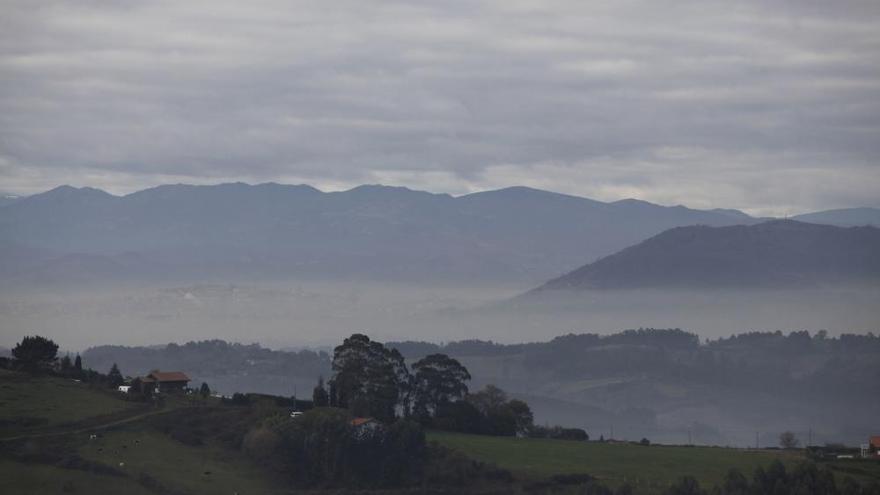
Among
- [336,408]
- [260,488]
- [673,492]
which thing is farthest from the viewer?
[336,408]

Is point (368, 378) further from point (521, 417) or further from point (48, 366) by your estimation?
point (48, 366)

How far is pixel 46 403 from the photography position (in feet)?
324

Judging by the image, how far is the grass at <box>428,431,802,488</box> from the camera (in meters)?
88.9

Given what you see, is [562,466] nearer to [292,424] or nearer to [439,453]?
[439,453]

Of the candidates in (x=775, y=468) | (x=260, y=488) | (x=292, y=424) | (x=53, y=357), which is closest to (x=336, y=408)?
(x=292, y=424)

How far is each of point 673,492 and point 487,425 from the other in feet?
98.7

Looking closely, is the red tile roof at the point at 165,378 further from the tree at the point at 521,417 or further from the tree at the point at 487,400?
the tree at the point at 521,417

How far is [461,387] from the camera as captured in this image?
118m

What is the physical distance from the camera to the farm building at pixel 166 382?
4449 inches

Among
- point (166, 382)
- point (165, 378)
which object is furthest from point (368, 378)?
point (165, 378)

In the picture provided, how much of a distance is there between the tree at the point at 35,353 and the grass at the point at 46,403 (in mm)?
4287

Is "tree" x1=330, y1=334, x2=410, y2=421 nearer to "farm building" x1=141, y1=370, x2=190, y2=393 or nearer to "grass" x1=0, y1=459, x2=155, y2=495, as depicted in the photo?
"farm building" x1=141, y1=370, x2=190, y2=393

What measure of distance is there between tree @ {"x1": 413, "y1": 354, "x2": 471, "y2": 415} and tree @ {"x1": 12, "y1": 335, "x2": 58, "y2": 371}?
29.6 meters

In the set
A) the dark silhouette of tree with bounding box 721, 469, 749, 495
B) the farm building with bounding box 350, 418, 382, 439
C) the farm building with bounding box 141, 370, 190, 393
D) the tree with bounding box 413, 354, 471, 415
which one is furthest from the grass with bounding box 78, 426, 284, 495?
A: the dark silhouette of tree with bounding box 721, 469, 749, 495
